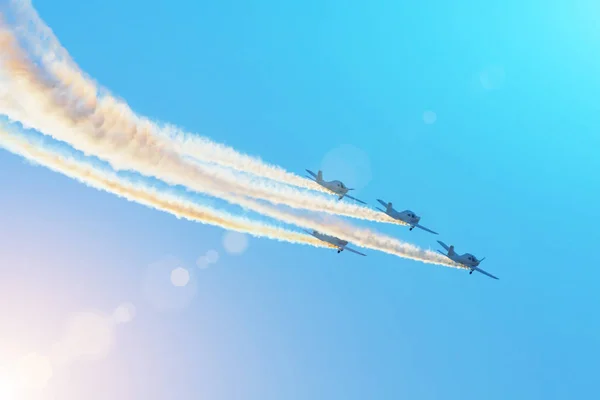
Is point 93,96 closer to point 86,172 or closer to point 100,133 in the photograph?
point 100,133

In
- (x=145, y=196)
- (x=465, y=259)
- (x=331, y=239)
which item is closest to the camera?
(x=145, y=196)

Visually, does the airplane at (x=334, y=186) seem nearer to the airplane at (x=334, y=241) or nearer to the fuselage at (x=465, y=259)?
the airplane at (x=334, y=241)

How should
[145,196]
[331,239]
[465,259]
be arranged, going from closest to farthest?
[145,196], [331,239], [465,259]

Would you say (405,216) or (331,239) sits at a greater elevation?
(405,216)

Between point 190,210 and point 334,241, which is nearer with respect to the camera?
point 190,210

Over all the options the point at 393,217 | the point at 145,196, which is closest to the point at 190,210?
the point at 145,196

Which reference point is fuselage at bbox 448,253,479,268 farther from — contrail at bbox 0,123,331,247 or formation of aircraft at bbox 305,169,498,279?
contrail at bbox 0,123,331,247

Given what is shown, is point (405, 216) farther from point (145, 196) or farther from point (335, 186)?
point (145, 196)

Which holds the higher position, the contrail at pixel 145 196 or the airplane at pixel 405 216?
the airplane at pixel 405 216

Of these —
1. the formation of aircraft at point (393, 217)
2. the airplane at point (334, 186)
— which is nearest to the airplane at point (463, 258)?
the formation of aircraft at point (393, 217)

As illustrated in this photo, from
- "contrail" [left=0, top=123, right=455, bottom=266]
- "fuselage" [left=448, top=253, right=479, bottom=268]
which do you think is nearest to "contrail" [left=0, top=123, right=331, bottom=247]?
"contrail" [left=0, top=123, right=455, bottom=266]

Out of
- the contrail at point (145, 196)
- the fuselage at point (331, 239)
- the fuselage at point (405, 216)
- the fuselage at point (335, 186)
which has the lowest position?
the contrail at point (145, 196)

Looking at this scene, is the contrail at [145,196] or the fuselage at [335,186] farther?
the fuselage at [335,186]

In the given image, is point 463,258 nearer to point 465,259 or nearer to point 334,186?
point 465,259
